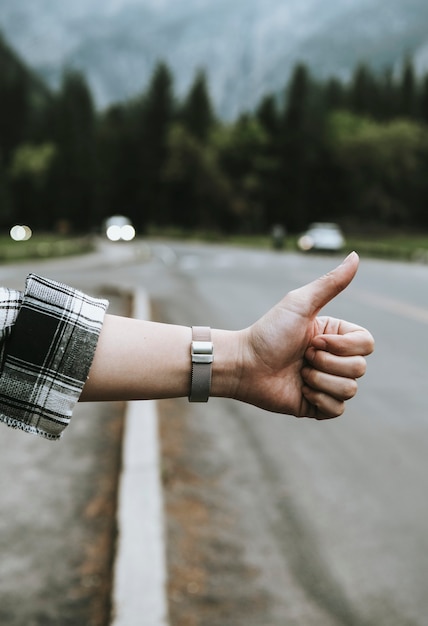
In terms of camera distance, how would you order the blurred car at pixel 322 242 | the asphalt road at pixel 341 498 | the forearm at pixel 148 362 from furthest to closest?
the blurred car at pixel 322 242
the asphalt road at pixel 341 498
the forearm at pixel 148 362

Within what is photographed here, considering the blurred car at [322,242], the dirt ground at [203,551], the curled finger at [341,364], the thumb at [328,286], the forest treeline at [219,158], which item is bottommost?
the dirt ground at [203,551]

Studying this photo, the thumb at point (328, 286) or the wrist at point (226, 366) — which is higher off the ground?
the thumb at point (328, 286)

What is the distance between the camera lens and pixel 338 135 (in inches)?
3428

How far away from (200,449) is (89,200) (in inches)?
3458

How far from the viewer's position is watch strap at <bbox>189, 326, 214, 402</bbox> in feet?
6.21

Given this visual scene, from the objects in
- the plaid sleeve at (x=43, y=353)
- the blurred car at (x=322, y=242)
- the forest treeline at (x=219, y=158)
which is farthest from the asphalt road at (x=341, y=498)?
the forest treeline at (x=219, y=158)

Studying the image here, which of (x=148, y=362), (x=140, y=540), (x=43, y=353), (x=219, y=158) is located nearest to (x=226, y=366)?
(x=148, y=362)

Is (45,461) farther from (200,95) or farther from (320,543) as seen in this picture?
(200,95)

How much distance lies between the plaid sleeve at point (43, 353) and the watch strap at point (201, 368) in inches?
11.3

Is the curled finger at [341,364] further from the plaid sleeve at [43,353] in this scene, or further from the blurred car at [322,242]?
the blurred car at [322,242]

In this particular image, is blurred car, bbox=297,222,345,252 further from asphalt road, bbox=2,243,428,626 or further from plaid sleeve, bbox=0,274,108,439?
plaid sleeve, bbox=0,274,108,439

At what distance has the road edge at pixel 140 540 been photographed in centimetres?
319

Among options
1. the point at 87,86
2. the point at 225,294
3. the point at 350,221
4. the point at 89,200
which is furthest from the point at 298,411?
the point at 87,86

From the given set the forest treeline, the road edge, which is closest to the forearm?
the road edge
